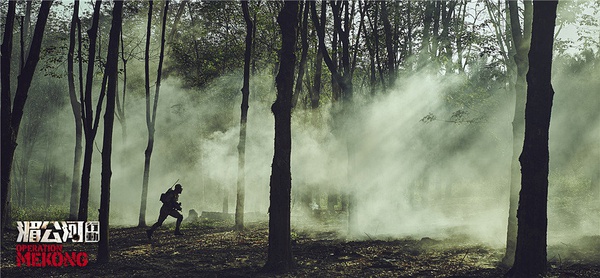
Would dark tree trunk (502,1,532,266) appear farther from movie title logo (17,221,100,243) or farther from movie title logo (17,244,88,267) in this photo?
movie title logo (17,221,100,243)

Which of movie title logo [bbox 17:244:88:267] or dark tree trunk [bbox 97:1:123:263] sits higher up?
dark tree trunk [bbox 97:1:123:263]

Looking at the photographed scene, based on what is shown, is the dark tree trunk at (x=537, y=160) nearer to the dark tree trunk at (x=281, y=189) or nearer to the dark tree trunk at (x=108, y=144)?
the dark tree trunk at (x=281, y=189)

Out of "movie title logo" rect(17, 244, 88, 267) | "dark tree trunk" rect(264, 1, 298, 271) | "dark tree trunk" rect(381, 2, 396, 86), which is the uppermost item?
"dark tree trunk" rect(381, 2, 396, 86)

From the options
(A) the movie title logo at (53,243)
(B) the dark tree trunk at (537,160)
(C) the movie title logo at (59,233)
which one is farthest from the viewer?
(C) the movie title logo at (59,233)

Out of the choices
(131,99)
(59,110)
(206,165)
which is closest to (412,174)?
(206,165)

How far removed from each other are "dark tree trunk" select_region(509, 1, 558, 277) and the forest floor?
63 cm

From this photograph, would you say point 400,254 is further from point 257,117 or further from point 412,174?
point 257,117

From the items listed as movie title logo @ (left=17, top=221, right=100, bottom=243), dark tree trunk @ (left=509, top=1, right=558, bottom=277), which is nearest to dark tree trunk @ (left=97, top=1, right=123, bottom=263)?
movie title logo @ (left=17, top=221, right=100, bottom=243)

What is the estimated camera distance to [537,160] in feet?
27.3

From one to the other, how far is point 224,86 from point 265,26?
642cm

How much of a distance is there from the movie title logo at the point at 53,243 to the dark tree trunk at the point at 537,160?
26.7ft

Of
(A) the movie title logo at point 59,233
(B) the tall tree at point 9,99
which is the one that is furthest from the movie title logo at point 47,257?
(A) the movie title logo at point 59,233

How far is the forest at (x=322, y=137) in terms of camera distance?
1004 cm

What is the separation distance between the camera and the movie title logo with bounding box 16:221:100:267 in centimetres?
1131
